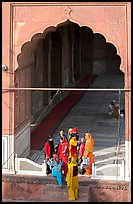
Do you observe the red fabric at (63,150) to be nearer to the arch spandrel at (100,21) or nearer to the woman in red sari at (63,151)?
the woman in red sari at (63,151)

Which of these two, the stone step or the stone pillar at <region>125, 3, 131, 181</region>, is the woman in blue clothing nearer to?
the stone step

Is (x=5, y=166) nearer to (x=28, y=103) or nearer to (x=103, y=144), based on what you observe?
(x=28, y=103)

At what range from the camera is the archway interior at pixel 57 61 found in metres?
10.9

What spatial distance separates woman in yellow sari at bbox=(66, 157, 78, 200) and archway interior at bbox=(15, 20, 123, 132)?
226 cm

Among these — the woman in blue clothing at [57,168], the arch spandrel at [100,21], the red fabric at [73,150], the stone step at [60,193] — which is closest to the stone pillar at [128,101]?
the arch spandrel at [100,21]

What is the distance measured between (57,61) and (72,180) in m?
11.4

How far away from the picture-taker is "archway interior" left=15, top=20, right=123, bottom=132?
10.9 m

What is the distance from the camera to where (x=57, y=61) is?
19.6m

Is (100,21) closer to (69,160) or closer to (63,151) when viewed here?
(63,151)

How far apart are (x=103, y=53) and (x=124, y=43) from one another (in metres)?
22.7

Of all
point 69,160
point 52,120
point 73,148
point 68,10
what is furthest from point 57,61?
point 69,160

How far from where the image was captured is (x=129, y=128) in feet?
31.3

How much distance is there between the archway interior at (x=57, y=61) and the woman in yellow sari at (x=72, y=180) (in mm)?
2259

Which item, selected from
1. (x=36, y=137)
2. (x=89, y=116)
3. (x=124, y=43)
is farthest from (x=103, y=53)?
(x=124, y=43)
